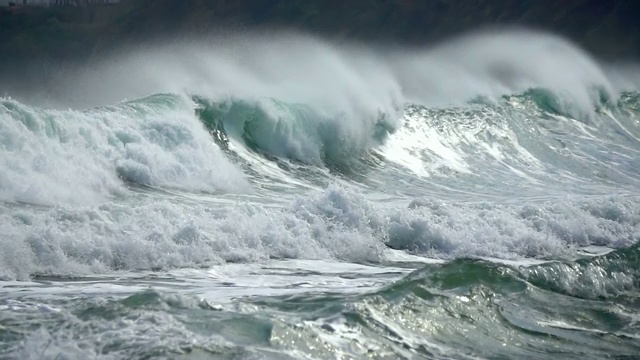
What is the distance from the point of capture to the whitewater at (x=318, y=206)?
7516mm

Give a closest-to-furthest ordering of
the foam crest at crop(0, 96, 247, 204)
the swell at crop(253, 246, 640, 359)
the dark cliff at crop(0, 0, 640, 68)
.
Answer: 1. the swell at crop(253, 246, 640, 359)
2. the foam crest at crop(0, 96, 247, 204)
3. the dark cliff at crop(0, 0, 640, 68)

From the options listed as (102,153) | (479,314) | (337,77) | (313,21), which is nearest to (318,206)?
(102,153)

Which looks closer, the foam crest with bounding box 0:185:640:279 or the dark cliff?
the foam crest with bounding box 0:185:640:279

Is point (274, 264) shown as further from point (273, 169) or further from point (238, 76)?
point (238, 76)

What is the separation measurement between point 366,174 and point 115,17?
16.2 m

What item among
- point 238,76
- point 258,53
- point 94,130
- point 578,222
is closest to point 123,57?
point 258,53

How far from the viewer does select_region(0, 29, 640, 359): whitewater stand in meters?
7.52

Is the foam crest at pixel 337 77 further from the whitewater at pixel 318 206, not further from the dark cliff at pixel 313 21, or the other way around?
the dark cliff at pixel 313 21

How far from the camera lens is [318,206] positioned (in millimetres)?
13438

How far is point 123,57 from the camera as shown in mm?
26859

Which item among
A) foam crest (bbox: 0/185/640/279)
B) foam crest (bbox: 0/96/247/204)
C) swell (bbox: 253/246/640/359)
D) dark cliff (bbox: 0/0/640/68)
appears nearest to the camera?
swell (bbox: 253/246/640/359)

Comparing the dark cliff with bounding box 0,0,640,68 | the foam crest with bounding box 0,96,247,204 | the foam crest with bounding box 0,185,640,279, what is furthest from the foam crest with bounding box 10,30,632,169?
the foam crest with bounding box 0,185,640,279

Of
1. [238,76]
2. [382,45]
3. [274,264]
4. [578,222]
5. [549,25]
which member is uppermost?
[549,25]

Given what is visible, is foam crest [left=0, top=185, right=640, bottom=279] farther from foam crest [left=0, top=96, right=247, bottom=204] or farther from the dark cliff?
the dark cliff
